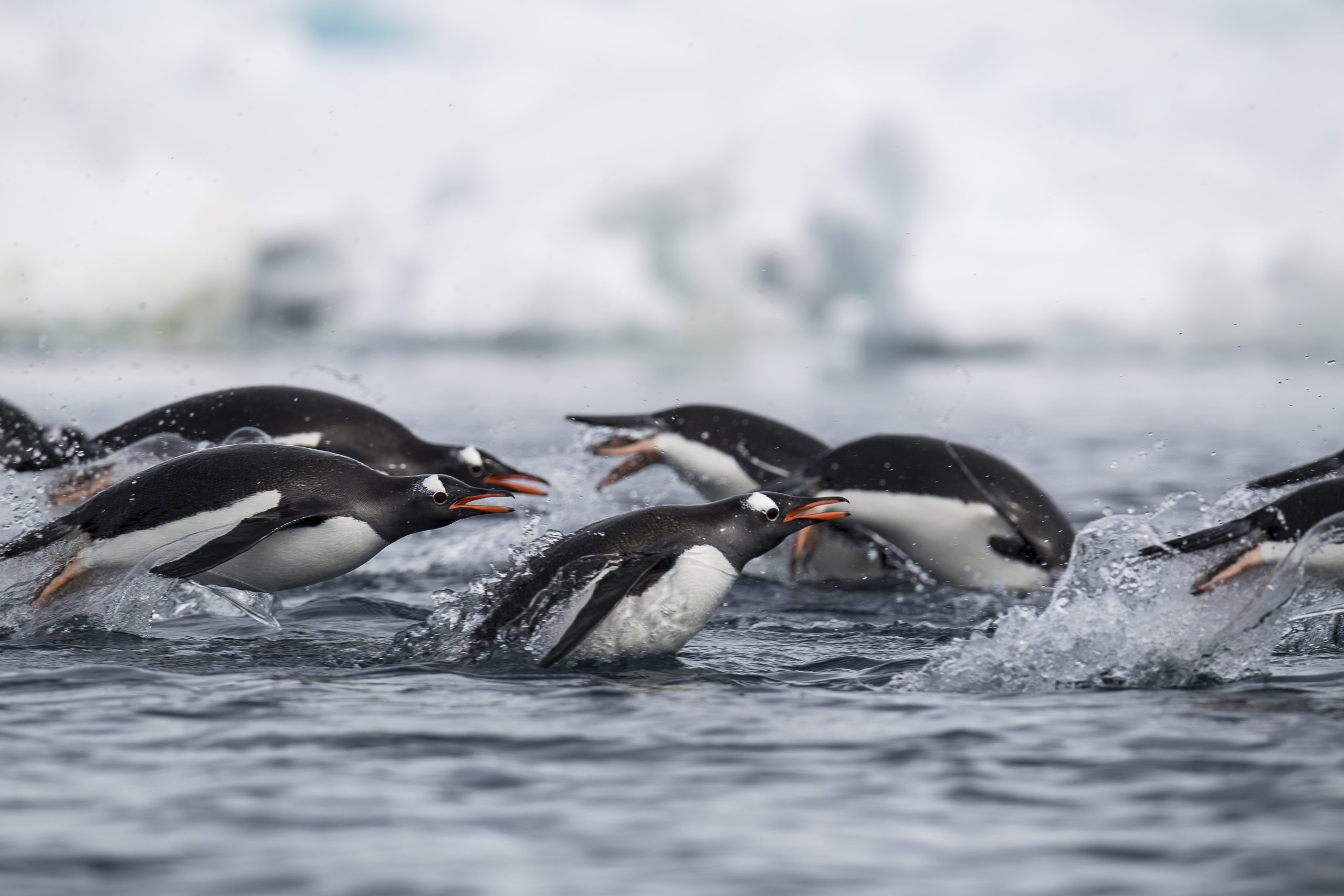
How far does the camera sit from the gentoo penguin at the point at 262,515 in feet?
19.1

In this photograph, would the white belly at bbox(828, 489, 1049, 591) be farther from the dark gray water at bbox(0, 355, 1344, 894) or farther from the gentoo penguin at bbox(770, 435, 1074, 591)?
the dark gray water at bbox(0, 355, 1344, 894)

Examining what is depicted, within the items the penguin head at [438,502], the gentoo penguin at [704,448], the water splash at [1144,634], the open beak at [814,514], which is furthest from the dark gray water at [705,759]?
the gentoo penguin at [704,448]

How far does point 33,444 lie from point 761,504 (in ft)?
12.3

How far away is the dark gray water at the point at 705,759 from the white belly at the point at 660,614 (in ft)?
0.52

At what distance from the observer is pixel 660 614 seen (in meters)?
5.35

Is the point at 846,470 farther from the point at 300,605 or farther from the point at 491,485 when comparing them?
the point at 300,605

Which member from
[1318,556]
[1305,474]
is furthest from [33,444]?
[1305,474]

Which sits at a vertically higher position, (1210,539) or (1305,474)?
(1305,474)

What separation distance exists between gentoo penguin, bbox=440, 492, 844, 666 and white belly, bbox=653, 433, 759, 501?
258cm

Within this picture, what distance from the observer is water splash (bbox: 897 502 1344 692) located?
505 centimetres

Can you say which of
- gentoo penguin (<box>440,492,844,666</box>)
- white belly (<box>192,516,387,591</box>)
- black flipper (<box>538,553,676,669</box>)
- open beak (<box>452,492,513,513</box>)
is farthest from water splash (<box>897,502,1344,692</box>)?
white belly (<box>192,516,387,591</box>)

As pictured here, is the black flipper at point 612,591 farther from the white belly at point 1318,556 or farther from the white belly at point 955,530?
the white belly at point 955,530

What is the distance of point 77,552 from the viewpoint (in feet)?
19.2

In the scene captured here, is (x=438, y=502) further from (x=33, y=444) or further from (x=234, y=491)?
(x=33, y=444)
